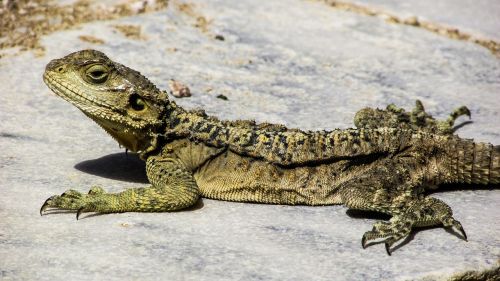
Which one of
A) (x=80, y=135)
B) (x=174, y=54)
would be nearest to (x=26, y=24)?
(x=174, y=54)

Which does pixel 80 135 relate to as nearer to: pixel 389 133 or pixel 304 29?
pixel 389 133

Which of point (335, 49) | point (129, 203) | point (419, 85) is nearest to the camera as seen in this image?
point (129, 203)

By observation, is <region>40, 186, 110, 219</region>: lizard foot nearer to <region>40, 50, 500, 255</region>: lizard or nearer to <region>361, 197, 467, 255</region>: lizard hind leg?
<region>40, 50, 500, 255</region>: lizard

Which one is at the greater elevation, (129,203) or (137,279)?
(129,203)

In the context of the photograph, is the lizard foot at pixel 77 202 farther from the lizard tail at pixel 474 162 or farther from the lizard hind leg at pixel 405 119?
the lizard tail at pixel 474 162

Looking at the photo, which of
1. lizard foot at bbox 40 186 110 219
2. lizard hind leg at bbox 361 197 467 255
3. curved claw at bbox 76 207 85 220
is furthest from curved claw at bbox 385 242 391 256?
curved claw at bbox 76 207 85 220

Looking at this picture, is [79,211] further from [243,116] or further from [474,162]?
[474,162]

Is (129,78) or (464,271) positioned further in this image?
(129,78)

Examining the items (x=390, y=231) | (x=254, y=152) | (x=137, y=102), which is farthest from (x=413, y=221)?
(x=137, y=102)
